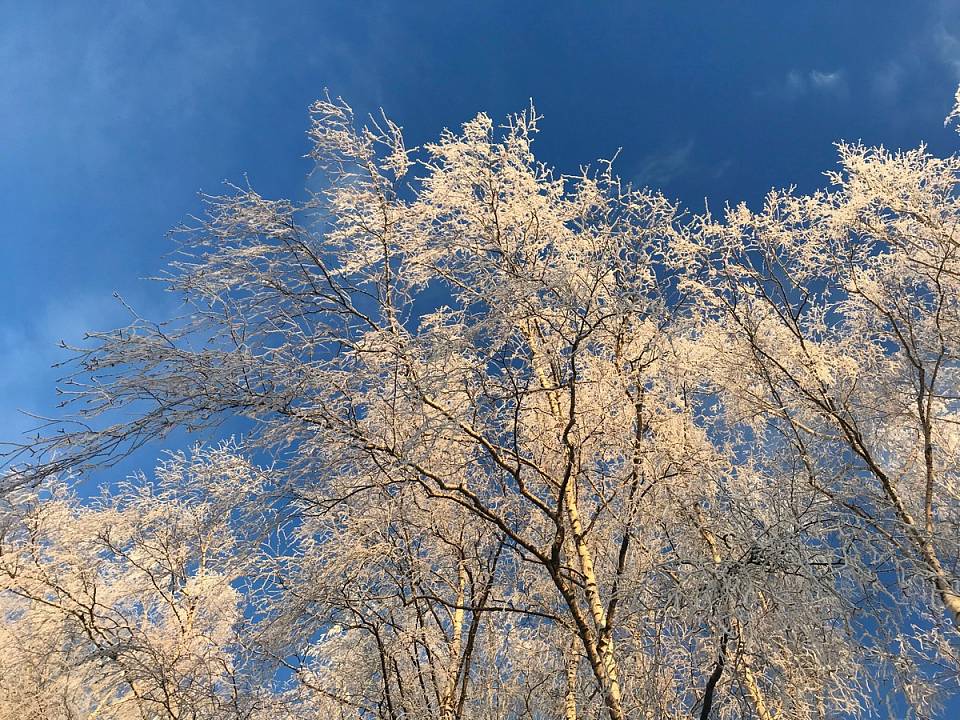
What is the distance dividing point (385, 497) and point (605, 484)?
208 centimetres

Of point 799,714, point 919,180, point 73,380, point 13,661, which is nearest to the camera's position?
point 73,380

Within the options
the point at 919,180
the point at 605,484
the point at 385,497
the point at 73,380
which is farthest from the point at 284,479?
the point at 919,180

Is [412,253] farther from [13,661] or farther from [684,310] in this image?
[13,661]

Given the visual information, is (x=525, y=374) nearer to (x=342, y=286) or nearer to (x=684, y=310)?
(x=342, y=286)

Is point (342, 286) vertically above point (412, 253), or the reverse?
point (412, 253)

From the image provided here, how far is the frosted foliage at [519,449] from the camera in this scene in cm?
370

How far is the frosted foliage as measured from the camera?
12.1 feet

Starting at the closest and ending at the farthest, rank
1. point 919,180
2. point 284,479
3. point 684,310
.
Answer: point 284,479 < point 919,180 < point 684,310

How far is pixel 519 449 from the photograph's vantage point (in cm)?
547

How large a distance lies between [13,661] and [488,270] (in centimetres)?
870

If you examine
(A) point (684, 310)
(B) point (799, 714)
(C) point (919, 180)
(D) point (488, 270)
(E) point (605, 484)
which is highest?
(C) point (919, 180)

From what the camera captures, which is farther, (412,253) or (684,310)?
(684,310)

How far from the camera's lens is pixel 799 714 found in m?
5.62

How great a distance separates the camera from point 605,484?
227 inches
